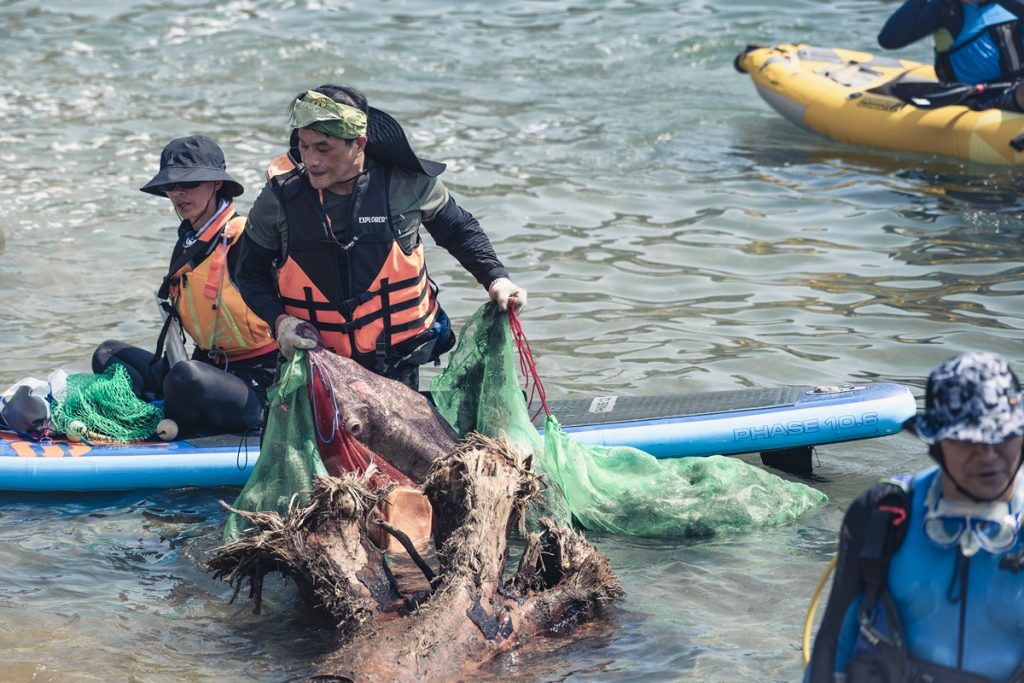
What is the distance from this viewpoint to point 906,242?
28.8 ft

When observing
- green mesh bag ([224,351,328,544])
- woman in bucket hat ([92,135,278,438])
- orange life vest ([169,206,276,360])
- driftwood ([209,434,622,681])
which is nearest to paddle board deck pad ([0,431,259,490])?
woman in bucket hat ([92,135,278,438])

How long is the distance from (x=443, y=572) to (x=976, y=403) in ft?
6.50

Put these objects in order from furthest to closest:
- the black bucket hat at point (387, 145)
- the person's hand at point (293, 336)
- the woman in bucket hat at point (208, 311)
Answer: the woman in bucket hat at point (208, 311)
the black bucket hat at point (387, 145)
the person's hand at point (293, 336)

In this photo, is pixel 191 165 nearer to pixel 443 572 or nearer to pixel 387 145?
pixel 387 145

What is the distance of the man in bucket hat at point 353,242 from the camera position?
15.1ft

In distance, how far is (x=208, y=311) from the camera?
5.36 meters

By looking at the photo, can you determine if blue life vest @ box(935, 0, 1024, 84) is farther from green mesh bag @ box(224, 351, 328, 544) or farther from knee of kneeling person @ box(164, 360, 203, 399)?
green mesh bag @ box(224, 351, 328, 544)

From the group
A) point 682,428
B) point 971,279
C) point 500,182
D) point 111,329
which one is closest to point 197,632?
point 682,428

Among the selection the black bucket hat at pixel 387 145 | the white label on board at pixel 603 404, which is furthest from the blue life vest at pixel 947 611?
the white label on board at pixel 603 404

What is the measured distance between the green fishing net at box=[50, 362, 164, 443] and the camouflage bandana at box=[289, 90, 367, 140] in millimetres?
1772

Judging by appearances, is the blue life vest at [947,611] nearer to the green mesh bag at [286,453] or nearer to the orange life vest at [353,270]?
the green mesh bag at [286,453]

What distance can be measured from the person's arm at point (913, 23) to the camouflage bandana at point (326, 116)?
691 cm

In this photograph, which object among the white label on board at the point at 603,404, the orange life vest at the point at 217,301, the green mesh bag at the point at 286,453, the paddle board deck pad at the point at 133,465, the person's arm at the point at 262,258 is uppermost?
the person's arm at the point at 262,258

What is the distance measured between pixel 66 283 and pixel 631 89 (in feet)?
21.8
